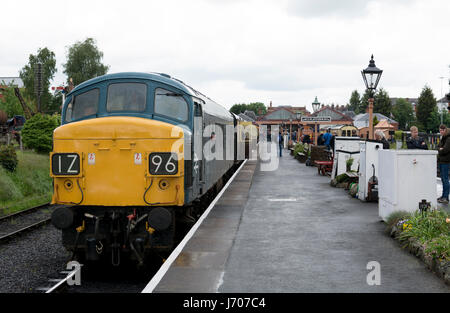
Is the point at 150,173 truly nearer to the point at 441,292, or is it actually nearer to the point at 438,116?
the point at 441,292

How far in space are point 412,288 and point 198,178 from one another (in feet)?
16.6

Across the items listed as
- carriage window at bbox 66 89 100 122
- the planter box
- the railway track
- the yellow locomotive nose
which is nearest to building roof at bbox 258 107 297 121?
the railway track

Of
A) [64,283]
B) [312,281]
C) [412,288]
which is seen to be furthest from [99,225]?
[412,288]

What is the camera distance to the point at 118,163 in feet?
27.6

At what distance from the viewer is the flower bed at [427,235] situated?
6.71 metres

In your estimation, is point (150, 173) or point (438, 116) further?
point (438, 116)

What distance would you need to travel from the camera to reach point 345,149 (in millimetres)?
18859

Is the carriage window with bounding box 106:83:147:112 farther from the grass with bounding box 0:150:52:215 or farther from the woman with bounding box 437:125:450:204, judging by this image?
the grass with bounding box 0:150:52:215

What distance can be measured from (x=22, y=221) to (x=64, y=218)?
7449 millimetres

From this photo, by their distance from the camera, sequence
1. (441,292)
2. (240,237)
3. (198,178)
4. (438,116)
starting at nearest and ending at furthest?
1. (441,292)
2. (240,237)
3. (198,178)
4. (438,116)

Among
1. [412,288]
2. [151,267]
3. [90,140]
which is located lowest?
[151,267]

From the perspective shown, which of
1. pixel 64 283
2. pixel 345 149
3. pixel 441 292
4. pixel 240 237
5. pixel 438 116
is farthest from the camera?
pixel 438 116

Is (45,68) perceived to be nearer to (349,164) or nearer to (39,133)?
→ (39,133)

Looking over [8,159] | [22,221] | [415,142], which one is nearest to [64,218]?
[22,221]
